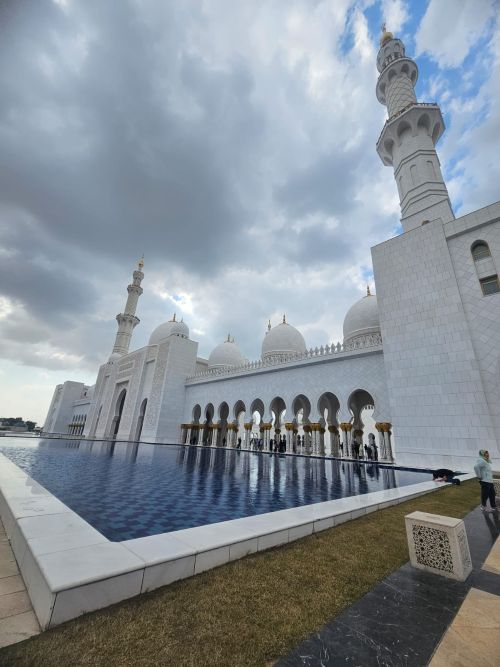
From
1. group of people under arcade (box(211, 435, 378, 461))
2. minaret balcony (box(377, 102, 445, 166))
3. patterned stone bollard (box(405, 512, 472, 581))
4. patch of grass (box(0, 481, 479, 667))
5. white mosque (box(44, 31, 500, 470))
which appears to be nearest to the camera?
patch of grass (box(0, 481, 479, 667))

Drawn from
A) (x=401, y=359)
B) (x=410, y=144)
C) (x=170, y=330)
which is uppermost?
(x=410, y=144)

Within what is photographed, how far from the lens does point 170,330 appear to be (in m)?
27.0

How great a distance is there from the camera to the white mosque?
9516mm

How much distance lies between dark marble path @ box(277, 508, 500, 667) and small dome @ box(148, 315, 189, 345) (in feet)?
84.3

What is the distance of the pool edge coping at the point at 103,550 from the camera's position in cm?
162

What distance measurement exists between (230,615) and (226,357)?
23766 millimetres

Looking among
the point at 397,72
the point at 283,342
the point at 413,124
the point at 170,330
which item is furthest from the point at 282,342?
the point at 397,72

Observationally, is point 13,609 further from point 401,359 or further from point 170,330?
point 170,330

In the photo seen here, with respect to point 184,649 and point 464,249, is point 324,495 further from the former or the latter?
point 464,249

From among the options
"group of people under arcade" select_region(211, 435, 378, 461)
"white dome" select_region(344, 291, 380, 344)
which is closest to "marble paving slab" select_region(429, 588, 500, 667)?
"group of people under arcade" select_region(211, 435, 378, 461)

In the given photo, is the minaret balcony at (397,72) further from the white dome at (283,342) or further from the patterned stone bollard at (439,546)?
the patterned stone bollard at (439,546)

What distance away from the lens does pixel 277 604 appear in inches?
70.6

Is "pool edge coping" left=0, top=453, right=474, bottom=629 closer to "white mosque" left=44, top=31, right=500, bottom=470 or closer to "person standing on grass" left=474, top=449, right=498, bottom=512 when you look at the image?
"person standing on grass" left=474, top=449, right=498, bottom=512

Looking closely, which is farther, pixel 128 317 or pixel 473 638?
pixel 128 317
